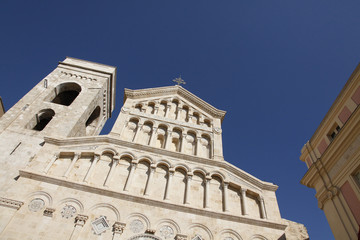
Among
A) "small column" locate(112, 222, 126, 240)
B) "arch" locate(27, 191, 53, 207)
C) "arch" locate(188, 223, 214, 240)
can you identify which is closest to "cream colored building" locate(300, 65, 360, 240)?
"arch" locate(188, 223, 214, 240)

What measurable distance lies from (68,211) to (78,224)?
0.93 meters

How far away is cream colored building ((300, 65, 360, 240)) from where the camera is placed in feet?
33.9

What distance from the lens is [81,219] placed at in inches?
451

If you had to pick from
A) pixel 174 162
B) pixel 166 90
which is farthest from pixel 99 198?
pixel 166 90

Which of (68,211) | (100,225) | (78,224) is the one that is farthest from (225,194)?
(68,211)

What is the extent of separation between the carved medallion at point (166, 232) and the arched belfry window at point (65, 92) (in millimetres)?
16962

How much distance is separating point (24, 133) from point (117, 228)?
1057cm

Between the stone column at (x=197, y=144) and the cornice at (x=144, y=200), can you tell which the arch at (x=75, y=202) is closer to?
the cornice at (x=144, y=200)

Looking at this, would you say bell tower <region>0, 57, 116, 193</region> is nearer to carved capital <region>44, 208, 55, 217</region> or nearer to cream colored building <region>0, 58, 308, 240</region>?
cream colored building <region>0, 58, 308, 240</region>

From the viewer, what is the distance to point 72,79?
24.1 metres

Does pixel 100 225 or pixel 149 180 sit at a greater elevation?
pixel 149 180

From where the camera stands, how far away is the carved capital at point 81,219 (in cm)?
1136

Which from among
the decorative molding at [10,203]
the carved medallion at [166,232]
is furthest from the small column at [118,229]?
the decorative molding at [10,203]

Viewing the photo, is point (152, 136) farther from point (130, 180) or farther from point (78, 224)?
point (78, 224)
